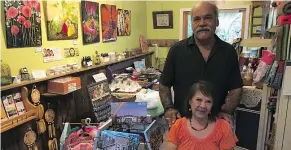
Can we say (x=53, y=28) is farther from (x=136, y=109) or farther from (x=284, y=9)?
(x=284, y=9)

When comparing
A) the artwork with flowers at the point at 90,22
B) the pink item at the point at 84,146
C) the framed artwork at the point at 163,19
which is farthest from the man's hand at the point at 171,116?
the framed artwork at the point at 163,19

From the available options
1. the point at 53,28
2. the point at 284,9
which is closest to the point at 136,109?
the point at 53,28

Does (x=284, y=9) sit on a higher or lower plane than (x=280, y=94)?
higher

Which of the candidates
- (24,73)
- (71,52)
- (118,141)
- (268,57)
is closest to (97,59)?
(71,52)

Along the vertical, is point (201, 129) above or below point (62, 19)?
below

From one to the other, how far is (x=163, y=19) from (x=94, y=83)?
243 cm

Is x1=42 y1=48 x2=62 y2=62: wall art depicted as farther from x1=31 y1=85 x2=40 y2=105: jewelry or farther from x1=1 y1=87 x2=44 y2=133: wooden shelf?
x1=1 y1=87 x2=44 y2=133: wooden shelf

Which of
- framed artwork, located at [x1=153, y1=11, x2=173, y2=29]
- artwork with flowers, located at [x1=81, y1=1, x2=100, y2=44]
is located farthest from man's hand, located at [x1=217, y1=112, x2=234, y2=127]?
framed artwork, located at [x1=153, y1=11, x2=173, y2=29]

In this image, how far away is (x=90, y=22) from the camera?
3.21m

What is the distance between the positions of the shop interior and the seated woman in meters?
0.55

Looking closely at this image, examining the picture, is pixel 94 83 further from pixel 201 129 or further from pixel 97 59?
pixel 201 129

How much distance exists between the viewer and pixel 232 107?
5.49 ft

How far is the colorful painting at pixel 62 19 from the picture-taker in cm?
250

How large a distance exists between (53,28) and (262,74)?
2.15 meters
